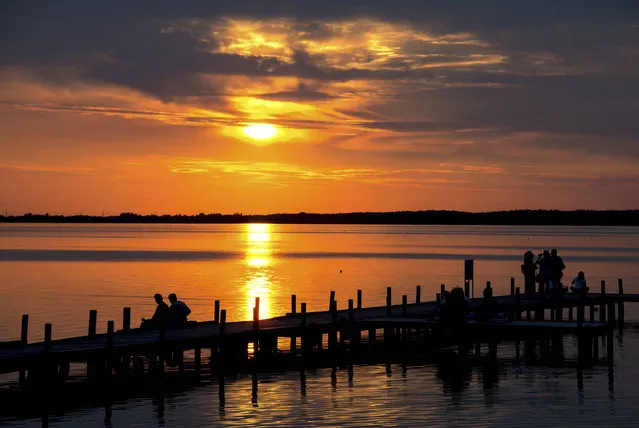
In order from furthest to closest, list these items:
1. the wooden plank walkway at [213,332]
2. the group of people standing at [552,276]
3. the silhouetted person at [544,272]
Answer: the silhouetted person at [544,272]
the group of people standing at [552,276]
the wooden plank walkway at [213,332]

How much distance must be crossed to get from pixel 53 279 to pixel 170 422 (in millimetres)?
61421

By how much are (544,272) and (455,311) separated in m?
12.9

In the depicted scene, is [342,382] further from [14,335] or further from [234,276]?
[234,276]

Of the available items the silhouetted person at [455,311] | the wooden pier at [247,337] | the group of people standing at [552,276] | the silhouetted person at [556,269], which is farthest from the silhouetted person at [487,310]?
the silhouetted person at [556,269]

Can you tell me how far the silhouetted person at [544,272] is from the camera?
45634 mm

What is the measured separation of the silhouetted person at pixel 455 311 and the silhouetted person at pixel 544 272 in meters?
11.5

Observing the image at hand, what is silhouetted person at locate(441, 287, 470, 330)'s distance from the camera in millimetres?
34844

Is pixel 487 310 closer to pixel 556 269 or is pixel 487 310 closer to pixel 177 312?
pixel 177 312

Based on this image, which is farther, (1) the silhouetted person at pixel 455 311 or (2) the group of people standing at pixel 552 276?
(2) the group of people standing at pixel 552 276

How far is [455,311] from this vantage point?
3481cm

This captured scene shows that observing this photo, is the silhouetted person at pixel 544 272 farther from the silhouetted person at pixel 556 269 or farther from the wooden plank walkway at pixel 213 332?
the wooden plank walkway at pixel 213 332

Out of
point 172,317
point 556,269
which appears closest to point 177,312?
point 172,317

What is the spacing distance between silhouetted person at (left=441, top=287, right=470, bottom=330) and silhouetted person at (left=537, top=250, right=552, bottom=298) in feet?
37.8

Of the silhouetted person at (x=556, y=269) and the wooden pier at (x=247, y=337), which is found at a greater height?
the silhouetted person at (x=556, y=269)
